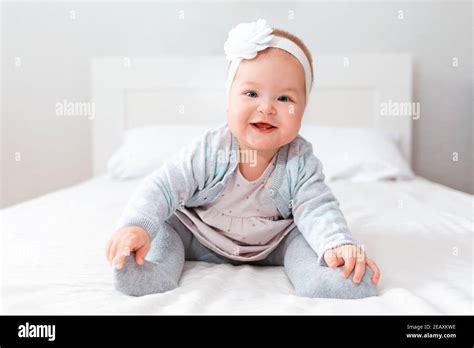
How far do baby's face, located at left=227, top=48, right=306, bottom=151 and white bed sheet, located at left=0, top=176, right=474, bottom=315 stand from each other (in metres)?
0.26

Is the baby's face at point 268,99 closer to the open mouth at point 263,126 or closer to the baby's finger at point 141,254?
the open mouth at point 263,126

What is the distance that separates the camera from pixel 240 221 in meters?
1.05

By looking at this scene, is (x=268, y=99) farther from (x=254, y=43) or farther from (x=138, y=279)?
(x=138, y=279)

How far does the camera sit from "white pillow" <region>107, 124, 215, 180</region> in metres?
2.20

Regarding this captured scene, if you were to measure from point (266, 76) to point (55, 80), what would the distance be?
6.60 ft

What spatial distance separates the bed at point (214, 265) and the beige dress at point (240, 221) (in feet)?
0.14

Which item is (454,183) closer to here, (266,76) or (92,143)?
(92,143)

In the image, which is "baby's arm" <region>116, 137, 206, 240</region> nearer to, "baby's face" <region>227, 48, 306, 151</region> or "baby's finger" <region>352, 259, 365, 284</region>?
"baby's face" <region>227, 48, 306, 151</region>

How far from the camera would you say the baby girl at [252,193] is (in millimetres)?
904
